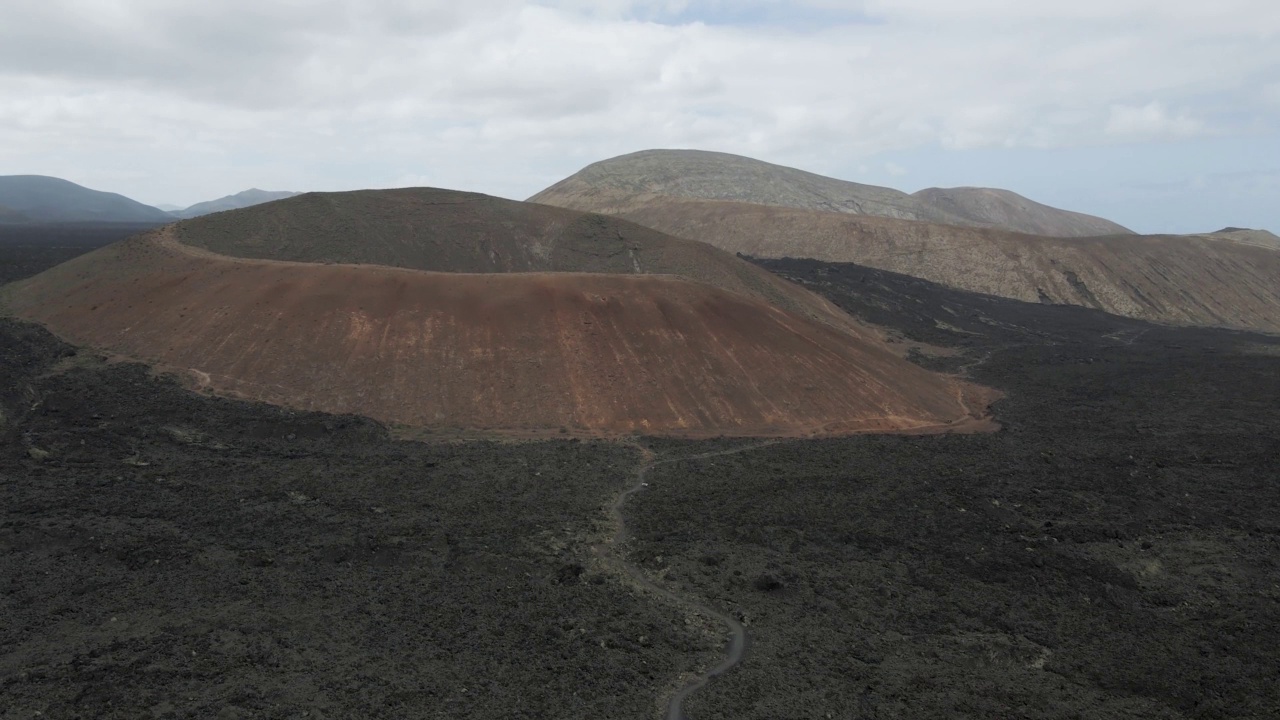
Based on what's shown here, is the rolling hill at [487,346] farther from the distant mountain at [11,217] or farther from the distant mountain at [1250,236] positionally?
the distant mountain at [11,217]

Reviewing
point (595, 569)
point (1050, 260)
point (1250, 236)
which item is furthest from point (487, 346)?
point (1250, 236)

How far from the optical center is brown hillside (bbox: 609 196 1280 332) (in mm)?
99438

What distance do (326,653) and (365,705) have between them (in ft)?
7.39

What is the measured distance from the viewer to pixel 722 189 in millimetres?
161125

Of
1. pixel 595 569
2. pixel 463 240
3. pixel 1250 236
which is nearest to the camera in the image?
pixel 595 569

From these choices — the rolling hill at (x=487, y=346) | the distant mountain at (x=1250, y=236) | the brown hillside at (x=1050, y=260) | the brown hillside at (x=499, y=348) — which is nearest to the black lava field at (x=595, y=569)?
the rolling hill at (x=487, y=346)

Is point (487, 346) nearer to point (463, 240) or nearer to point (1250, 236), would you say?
point (463, 240)

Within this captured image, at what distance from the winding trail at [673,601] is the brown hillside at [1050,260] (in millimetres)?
84092

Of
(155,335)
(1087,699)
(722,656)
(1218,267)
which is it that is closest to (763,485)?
(722,656)

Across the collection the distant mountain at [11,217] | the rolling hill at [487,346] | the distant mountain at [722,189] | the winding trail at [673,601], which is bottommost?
the winding trail at [673,601]

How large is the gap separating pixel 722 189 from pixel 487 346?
4969 inches

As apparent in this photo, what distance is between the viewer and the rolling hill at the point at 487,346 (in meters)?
38.2

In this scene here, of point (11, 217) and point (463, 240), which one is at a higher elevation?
point (11, 217)

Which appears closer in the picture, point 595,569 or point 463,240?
point 595,569
